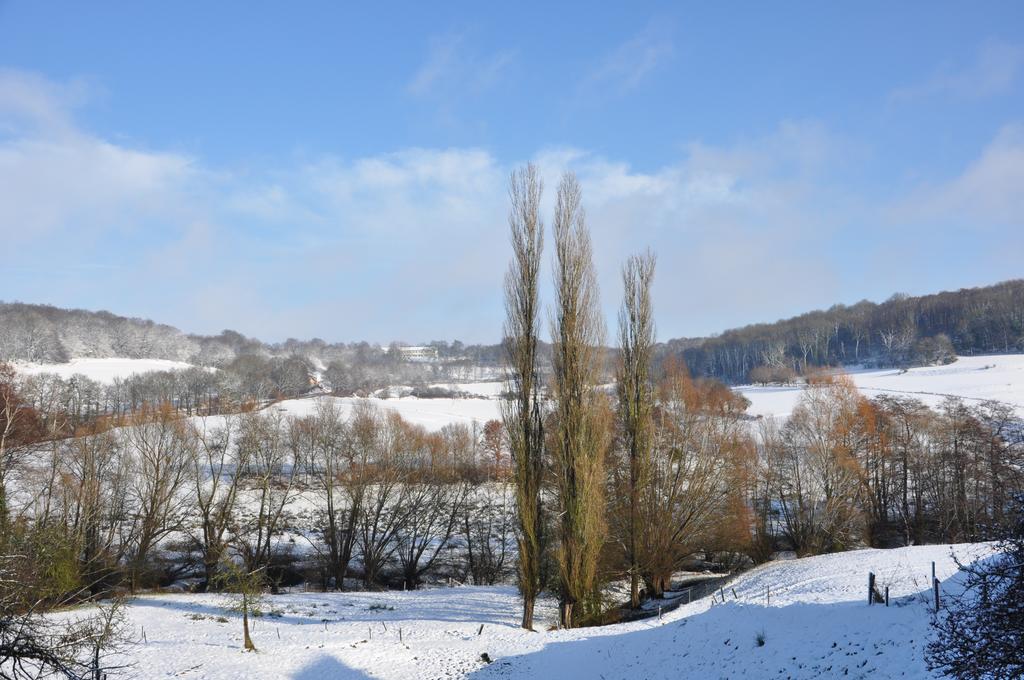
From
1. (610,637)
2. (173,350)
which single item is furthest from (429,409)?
(173,350)

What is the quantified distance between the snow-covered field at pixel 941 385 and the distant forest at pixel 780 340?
8.52 metres

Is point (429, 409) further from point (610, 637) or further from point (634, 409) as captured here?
point (610, 637)

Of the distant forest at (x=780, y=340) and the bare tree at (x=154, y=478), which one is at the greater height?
the distant forest at (x=780, y=340)

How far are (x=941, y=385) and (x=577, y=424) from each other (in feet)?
196

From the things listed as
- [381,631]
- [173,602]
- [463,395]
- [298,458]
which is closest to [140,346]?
[463,395]

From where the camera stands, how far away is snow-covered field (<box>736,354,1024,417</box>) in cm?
5162

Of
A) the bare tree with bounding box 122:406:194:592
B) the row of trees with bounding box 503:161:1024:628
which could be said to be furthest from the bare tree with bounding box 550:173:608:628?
the bare tree with bounding box 122:406:194:592

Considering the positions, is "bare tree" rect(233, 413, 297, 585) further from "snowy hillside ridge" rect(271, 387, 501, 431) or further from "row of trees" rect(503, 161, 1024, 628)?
"snowy hillside ridge" rect(271, 387, 501, 431)

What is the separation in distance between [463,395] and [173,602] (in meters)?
75.5

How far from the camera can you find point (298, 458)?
34.4 meters

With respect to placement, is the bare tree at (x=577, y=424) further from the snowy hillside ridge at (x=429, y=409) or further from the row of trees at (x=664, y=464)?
the snowy hillside ridge at (x=429, y=409)

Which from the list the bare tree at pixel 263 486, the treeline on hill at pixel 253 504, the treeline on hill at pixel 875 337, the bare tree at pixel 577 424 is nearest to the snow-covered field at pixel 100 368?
the bare tree at pixel 263 486

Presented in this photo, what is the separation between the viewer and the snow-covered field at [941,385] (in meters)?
51.6

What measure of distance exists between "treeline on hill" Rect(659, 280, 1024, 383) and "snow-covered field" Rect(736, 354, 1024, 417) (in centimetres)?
690
